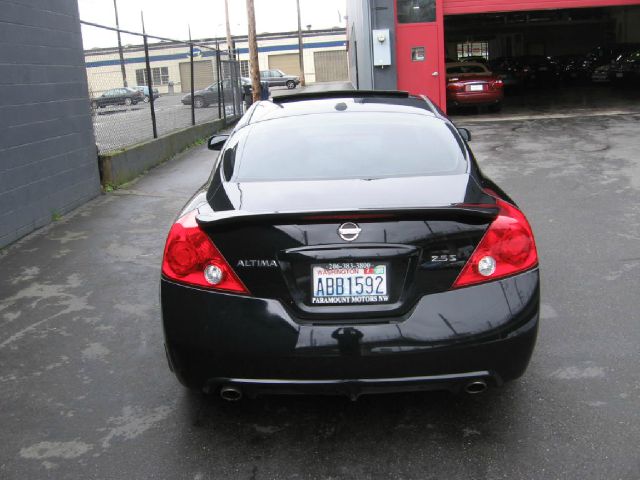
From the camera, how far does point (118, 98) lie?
10891mm

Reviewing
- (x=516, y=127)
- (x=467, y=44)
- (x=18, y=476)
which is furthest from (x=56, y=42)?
(x=467, y=44)

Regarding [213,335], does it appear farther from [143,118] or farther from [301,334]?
[143,118]

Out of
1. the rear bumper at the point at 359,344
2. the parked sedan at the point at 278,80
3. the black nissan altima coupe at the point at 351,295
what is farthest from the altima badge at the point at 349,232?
the parked sedan at the point at 278,80

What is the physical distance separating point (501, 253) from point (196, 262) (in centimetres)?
136

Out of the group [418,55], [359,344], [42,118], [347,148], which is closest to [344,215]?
[359,344]

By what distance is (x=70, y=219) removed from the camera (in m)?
8.32

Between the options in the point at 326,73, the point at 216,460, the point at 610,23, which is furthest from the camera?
the point at 326,73

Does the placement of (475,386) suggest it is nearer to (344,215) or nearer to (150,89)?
(344,215)

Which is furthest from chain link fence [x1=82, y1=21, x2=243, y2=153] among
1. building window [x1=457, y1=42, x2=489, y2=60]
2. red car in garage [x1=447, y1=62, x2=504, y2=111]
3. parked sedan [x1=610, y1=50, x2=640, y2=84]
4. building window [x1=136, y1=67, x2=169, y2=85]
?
building window [x1=457, y1=42, x2=489, y2=60]

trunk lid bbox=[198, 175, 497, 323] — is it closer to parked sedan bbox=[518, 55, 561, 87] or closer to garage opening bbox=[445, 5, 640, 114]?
garage opening bbox=[445, 5, 640, 114]

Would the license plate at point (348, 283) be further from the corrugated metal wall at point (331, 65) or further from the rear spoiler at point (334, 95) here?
the corrugated metal wall at point (331, 65)

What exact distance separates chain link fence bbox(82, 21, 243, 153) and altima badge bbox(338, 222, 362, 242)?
24.7 ft

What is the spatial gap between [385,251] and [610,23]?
46391mm

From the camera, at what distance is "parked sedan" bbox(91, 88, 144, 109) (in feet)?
32.8
